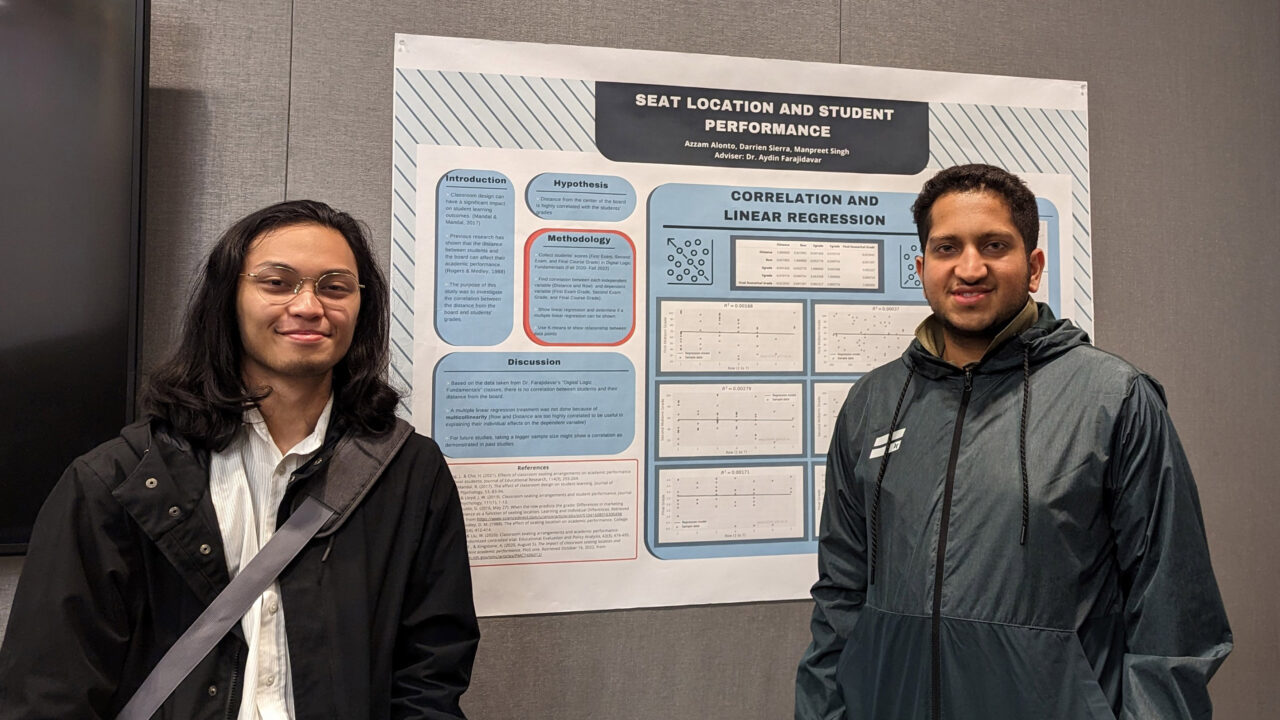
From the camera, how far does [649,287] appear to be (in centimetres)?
177

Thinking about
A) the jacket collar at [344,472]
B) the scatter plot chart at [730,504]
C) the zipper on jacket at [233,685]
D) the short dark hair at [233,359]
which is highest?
the short dark hair at [233,359]

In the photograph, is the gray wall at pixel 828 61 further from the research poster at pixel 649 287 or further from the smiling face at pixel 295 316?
the smiling face at pixel 295 316

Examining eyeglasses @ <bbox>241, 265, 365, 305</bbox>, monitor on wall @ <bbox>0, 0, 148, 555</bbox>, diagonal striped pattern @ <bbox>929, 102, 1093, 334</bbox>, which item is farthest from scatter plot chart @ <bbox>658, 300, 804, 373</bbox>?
monitor on wall @ <bbox>0, 0, 148, 555</bbox>

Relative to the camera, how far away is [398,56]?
1674 mm

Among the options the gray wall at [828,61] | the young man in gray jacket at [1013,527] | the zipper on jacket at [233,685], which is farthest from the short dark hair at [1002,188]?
the zipper on jacket at [233,685]

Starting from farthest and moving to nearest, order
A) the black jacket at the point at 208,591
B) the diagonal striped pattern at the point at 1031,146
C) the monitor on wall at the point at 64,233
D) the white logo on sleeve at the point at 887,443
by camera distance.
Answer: the diagonal striped pattern at the point at 1031,146 → the monitor on wall at the point at 64,233 → the white logo on sleeve at the point at 887,443 → the black jacket at the point at 208,591

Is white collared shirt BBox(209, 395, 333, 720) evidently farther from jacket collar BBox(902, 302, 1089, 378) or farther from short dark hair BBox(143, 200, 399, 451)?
jacket collar BBox(902, 302, 1089, 378)

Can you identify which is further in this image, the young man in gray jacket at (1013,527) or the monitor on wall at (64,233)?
the monitor on wall at (64,233)

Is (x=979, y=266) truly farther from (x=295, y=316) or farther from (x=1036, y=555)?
(x=295, y=316)

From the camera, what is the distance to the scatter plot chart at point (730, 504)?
5.81 feet

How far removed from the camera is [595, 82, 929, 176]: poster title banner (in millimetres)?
1778

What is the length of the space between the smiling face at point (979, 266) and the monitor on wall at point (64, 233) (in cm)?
147

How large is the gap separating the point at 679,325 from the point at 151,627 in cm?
113

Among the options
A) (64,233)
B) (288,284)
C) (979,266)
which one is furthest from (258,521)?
(979,266)
